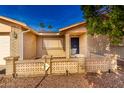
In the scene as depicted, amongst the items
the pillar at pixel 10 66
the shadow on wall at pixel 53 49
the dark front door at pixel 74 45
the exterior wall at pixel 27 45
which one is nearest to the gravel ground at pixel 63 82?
the pillar at pixel 10 66

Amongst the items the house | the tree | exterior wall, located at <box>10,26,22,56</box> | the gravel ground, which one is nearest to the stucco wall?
the house

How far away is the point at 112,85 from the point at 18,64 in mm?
3937

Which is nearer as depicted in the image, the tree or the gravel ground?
the gravel ground

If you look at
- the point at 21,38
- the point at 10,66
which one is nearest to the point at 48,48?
the point at 21,38

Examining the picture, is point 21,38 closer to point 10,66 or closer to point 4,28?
point 4,28

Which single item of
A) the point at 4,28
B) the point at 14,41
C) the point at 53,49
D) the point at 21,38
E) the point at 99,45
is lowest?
the point at 53,49

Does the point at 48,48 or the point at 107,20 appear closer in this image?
the point at 107,20

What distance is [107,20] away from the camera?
6453 mm

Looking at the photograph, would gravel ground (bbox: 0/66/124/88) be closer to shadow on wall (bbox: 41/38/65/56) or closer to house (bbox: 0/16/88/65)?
house (bbox: 0/16/88/65)

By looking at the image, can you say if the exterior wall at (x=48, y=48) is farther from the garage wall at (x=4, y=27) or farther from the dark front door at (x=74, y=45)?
the garage wall at (x=4, y=27)

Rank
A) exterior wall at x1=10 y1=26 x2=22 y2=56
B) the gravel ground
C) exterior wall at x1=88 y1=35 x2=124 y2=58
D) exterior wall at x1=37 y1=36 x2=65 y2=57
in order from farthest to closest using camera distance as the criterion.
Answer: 1. exterior wall at x1=37 y1=36 x2=65 y2=57
2. exterior wall at x1=88 y1=35 x2=124 y2=58
3. exterior wall at x1=10 y1=26 x2=22 y2=56
4. the gravel ground

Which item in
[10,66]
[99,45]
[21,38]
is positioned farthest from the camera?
[99,45]

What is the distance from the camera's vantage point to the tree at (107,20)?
5969 mm

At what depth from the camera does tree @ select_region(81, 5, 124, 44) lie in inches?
235
